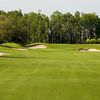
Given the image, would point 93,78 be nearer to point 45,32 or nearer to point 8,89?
point 8,89

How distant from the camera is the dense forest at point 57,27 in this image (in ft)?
429

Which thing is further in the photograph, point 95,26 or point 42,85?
point 95,26

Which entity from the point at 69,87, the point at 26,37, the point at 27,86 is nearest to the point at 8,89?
the point at 27,86

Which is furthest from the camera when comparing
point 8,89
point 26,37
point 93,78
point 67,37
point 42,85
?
point 67,37

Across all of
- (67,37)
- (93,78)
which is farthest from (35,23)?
(93,78)

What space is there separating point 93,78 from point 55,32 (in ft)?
381

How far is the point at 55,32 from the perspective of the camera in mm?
134250

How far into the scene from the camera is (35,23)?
131750 millimetres

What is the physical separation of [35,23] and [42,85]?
11682cm

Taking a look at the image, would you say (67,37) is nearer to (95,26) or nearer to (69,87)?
(95,26)

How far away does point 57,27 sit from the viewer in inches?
5305

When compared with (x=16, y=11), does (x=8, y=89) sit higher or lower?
lower

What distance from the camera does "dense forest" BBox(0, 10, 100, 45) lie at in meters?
131

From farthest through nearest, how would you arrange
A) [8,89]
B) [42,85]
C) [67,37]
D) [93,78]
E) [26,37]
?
[67,37] → [26,37] → [93,78] → [42,85] → [8,89]
